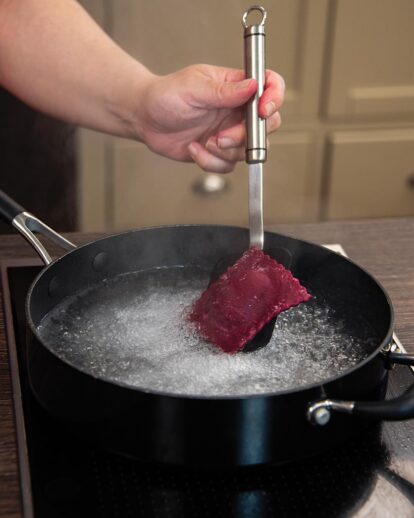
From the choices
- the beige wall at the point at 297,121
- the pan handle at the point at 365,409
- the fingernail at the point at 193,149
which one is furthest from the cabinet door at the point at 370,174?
the pan handle at the point at 365,409

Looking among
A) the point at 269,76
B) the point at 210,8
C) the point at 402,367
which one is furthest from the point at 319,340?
the point at 210,8

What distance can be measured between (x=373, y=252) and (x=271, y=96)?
310 millimetres

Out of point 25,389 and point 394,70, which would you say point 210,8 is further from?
point 25,389

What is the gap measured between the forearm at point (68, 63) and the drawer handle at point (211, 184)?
2.90 feet

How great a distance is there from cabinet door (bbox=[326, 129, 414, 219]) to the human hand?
107 centimetres

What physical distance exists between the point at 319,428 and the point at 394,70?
1.69m

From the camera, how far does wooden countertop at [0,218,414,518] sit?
833mm

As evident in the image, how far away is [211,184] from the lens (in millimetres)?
2104

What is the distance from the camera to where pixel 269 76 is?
952 millimetres

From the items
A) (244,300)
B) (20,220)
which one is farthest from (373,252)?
(20,220)

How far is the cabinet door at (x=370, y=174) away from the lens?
2.14m

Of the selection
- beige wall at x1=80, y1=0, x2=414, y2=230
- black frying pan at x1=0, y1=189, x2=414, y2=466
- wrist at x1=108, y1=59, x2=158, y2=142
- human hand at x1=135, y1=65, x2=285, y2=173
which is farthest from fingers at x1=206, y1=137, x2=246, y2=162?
beige wall at x1=80, y1=0, x2=414, y2=230

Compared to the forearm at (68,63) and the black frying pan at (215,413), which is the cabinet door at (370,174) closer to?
the forearm at (68,63)

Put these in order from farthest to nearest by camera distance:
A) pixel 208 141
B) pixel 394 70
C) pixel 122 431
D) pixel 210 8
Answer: pixel 394 70 → pixel 210 8 → pixel 208 141 → pixel 122 431
